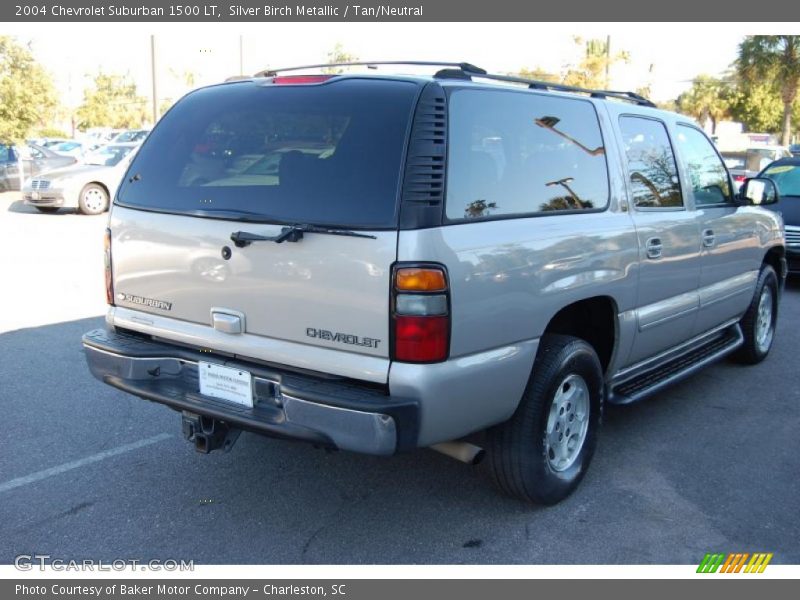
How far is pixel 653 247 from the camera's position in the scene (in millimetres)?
4418

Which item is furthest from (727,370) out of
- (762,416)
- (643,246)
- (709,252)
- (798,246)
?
(798,246)

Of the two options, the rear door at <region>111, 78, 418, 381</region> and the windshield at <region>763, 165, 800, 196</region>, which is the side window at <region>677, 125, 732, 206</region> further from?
the windshield at <region>763, 165, 800, 196</region>

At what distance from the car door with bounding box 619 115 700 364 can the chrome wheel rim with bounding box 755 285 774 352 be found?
5.41ft

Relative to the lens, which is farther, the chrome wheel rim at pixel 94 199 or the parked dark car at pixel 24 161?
the parked dark car at pixel 24 161

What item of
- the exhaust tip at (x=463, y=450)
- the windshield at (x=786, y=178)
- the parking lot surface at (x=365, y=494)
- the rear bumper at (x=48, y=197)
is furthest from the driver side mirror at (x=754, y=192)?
the rear bumper at (x=48, y=197)

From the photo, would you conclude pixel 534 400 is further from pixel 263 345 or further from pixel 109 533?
pixel 109 533

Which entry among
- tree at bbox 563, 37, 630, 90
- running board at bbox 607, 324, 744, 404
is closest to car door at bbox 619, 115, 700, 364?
running board at bbox 607, 324, 744, 404

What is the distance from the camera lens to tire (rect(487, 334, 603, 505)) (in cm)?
361

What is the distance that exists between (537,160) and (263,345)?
1.57m

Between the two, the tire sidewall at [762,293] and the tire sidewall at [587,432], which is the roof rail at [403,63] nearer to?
the tire sidewall at [587,432]

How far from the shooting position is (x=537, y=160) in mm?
3742

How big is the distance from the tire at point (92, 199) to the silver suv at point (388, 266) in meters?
13.9

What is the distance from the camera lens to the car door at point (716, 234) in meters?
5.12

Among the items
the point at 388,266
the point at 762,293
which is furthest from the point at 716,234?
the point at 388,266
